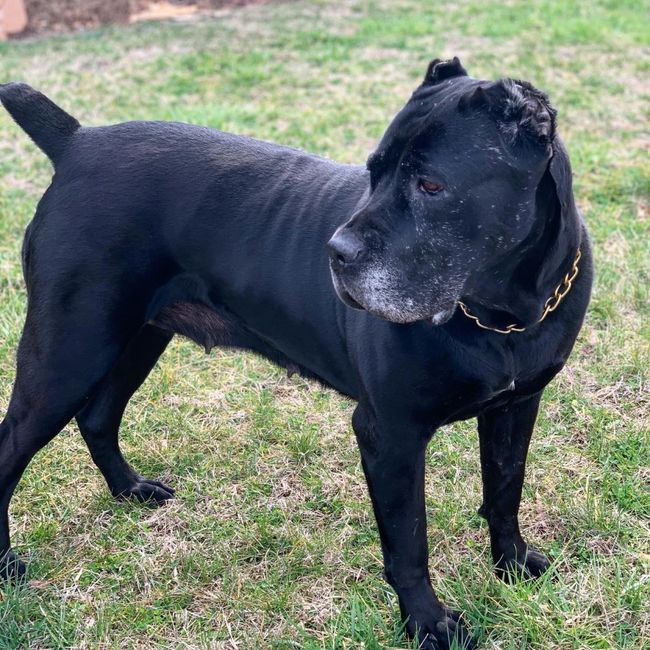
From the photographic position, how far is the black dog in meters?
2.14

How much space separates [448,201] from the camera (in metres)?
2.11

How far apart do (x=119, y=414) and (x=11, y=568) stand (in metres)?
0.62

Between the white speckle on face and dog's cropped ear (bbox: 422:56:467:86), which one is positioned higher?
dog's cropped ear (bbox: 422:56:467:86)

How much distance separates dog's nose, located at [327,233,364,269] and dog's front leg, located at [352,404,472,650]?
1.47 feet

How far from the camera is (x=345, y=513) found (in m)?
3.10

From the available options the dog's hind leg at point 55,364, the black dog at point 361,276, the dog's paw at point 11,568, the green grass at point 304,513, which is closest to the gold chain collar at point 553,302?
the black dog at point 361,276

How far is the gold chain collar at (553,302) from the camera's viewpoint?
2.27 m

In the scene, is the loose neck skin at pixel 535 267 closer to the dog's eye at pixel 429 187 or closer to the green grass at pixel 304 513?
the dog's eye at pixel 429 187

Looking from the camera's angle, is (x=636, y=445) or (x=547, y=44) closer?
(x=636, y=445)

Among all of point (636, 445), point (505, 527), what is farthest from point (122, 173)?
point (636, 445)

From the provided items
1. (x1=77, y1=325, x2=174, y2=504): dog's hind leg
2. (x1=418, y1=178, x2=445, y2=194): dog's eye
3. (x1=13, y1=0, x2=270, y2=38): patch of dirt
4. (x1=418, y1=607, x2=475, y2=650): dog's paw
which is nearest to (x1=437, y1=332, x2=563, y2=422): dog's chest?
(x1=418, y1=178, x2=445, y2=194): dog's eye

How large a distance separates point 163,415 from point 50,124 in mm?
1376

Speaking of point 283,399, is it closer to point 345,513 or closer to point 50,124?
point 345,513

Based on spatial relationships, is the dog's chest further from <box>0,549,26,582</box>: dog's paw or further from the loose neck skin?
<box>0,549,26,582</box>: dog's paw
